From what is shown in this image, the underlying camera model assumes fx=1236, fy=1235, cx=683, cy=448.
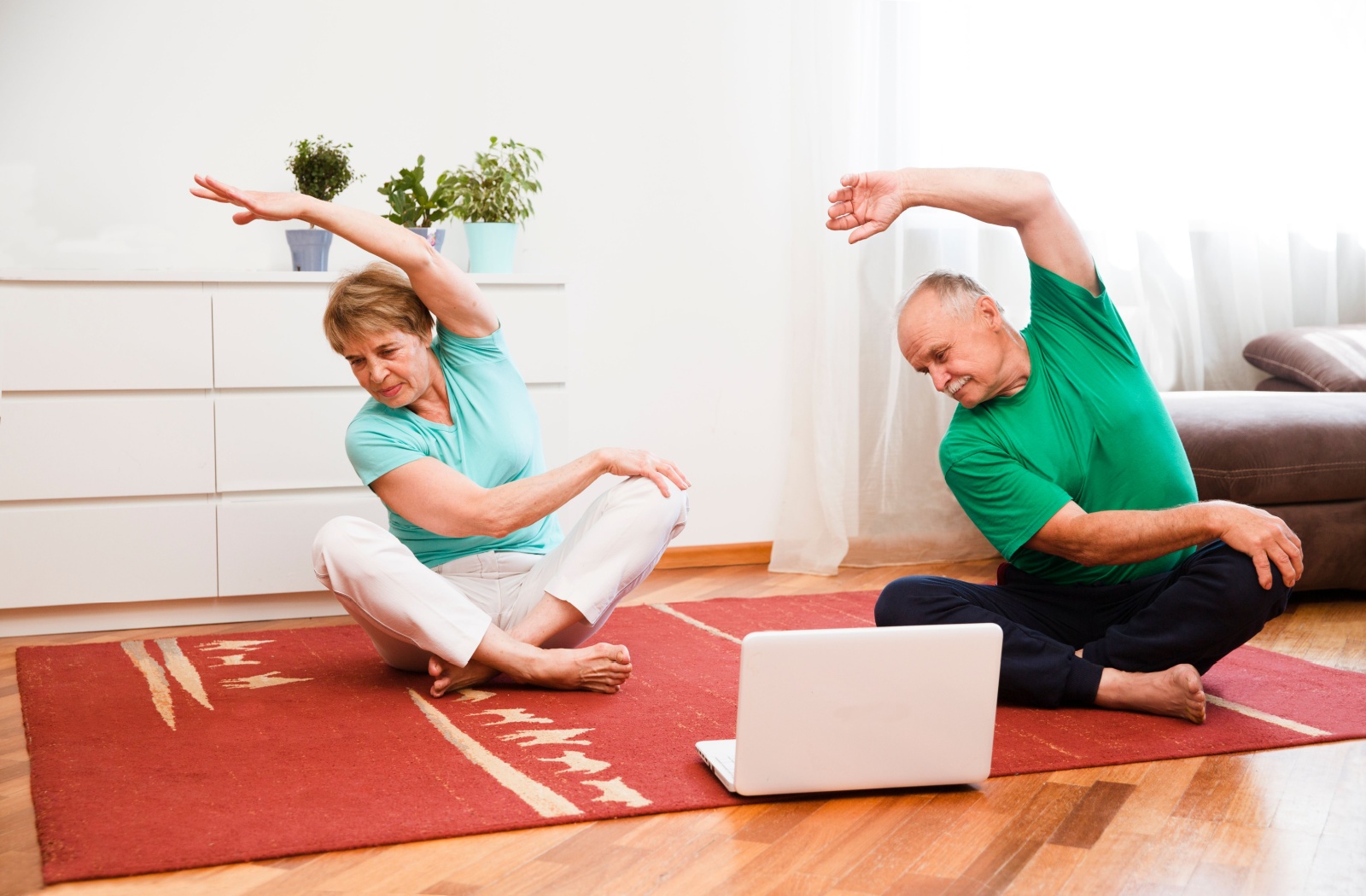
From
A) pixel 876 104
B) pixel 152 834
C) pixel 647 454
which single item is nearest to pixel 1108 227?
pixel 876 104

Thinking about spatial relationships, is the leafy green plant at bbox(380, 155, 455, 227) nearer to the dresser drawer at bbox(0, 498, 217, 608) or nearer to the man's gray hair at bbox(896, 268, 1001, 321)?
the dresser drawer at bbox(0, 498, 217, 608)

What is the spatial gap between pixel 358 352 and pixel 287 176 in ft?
4.91

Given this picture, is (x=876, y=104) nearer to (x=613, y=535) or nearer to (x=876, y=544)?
(x=876, y=544)

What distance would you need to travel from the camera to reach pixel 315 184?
3127mm

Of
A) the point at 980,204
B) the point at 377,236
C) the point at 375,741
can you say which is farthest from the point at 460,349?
the point at 980,204

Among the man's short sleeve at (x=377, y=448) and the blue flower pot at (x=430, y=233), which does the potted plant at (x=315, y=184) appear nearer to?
the blue flower pot at (x=430, y=233)

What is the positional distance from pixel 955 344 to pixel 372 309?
3.11 ft

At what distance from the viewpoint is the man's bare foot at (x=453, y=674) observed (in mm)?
2084

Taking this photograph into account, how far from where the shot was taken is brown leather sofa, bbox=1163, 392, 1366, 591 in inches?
116

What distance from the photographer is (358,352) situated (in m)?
2.06

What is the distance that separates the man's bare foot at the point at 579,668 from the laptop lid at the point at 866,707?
570 millimetres

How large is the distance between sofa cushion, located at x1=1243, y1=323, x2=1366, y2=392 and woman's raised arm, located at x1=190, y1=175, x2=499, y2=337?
2.53m

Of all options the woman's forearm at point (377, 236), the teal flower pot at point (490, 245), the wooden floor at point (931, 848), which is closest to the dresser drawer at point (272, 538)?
the teal flower pot at point (490, 245)

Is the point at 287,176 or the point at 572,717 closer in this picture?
the point at 572,717
